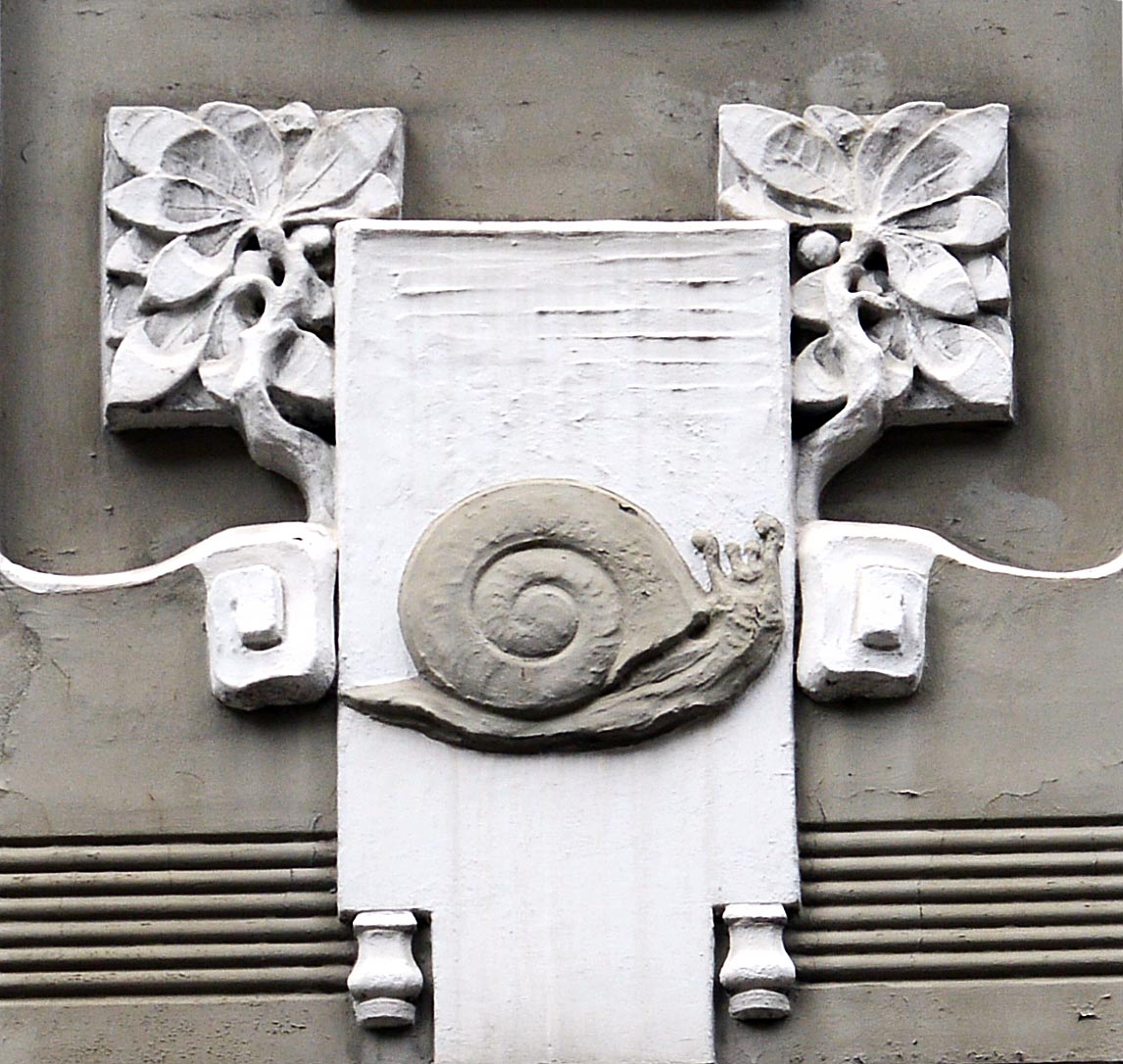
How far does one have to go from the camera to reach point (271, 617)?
590 cm

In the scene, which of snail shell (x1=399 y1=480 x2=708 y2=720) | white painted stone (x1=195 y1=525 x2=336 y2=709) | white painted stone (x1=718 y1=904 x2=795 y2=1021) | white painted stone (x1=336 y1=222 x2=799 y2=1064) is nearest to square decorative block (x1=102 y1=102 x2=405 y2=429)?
white painted stone (x1=336 y1=222 x2=799 y2=1064)

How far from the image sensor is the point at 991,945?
230 inches

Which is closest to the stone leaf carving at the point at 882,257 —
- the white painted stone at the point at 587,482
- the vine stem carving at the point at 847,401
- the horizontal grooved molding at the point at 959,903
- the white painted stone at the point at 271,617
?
the vine stem carving at the point at 847,401

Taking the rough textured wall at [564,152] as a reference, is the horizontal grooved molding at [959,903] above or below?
below

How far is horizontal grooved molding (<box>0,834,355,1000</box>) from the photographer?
5.82 m

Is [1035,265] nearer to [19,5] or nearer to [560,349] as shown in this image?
[560,349]

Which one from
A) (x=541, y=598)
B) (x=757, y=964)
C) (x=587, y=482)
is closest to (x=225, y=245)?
(x=587, y=482)

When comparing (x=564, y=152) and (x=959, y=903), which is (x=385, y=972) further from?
(x=564, y=152)

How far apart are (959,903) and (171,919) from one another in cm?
142

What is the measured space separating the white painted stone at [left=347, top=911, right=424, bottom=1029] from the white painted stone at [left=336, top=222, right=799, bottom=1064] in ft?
0.12

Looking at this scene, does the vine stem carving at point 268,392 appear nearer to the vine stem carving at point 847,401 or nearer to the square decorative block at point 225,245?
the square decorative block at point 225,245

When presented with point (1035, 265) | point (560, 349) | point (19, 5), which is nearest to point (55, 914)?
point (560, 349)

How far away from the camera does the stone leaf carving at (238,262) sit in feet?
19.9

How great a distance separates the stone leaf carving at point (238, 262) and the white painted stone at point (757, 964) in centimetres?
109
